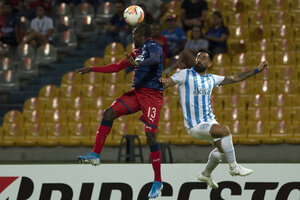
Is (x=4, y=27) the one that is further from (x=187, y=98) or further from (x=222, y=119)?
(x=187, y=98)

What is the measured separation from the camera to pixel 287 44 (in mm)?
14617

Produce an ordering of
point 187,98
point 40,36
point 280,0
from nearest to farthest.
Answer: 1. point 187,98
2. point 280,0
3. point 40,36

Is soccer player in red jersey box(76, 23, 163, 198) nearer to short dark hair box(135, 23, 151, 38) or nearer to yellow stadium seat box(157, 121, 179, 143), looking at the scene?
short dark hair box(135, 23, 151, 38)

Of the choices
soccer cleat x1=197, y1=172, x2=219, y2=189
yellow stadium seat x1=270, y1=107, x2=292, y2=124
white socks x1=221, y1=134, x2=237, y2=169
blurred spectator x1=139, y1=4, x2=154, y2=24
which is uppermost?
blurred spectator x1=139, y1=4, x2=154, y2=24

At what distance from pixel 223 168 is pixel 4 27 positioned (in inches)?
350

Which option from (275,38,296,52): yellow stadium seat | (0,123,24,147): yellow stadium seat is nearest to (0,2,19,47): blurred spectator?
(0,123,24,147): yellow stadium seat

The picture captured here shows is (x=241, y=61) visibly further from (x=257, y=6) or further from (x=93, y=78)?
(x=93, y=78)

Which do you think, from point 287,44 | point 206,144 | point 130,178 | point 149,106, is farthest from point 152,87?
point 287,44

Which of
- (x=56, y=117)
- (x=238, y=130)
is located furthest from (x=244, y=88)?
(x=56, y=117)

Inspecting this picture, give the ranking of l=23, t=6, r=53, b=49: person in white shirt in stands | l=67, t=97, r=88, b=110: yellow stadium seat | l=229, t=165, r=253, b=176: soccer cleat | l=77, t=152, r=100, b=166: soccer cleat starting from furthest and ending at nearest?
l=23, t=6, r=53, b=49: person in white shirt in stands, l=67, t=97, r=88, b=110: yellow stadium seat, l=77, t=152, r=100, b=166: soccer cleat, l=229, t=165, r=253, b=176: soccer cleat

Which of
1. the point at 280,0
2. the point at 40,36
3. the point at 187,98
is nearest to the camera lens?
the point at 187,98

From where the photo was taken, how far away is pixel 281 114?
13844mm

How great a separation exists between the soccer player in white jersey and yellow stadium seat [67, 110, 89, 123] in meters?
5.91

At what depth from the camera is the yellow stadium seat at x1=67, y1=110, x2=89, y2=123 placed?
14.6 meters
